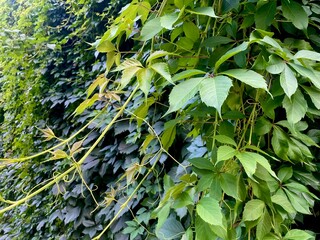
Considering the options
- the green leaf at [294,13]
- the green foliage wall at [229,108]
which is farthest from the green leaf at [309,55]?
the green leaf at [294,13]

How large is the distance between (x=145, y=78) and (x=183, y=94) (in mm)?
116

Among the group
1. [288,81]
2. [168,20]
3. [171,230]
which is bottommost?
[171,230]

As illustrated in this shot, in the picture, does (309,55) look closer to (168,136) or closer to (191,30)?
(191,30)

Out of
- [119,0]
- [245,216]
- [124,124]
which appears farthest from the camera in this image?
[119,0]

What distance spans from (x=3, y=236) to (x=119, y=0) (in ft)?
5.98

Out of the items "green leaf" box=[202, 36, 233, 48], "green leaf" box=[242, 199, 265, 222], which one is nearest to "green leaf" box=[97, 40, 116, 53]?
"green leaf" box=[202, 36, 233, 48]

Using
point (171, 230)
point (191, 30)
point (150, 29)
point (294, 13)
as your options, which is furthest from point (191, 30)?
point (171, 230)

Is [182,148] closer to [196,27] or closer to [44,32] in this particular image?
[196,27]

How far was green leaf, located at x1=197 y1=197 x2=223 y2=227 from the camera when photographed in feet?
1.46

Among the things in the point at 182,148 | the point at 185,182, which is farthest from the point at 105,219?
the point at 185,182

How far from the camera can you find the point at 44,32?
205 centimetres

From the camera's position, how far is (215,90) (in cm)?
42

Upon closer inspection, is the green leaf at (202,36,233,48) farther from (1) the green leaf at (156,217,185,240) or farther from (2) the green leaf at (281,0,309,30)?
(1) the green leaf at (156,217,185,240)

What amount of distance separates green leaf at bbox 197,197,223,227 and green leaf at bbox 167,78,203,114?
17 cm
